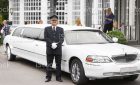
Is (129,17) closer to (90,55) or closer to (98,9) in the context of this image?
(98,9)

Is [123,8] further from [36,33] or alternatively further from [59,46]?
[59,46]

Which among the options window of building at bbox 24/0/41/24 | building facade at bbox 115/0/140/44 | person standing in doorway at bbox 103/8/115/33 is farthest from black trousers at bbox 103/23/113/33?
window of building at bbox 24/0/41/24

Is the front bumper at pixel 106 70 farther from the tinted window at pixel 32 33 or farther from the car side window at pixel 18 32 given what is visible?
the car side window at pixel 18 32

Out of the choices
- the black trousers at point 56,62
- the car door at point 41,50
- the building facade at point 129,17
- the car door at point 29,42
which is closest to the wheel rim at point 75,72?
the black trousers at point 56,62

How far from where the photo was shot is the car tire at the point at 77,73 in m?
9.69

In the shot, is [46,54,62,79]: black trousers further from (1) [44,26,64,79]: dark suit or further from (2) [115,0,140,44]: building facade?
(2) [115,0,140,44]: building facade

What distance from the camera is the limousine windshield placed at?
1088 cm

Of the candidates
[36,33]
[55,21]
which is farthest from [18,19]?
[55,21]

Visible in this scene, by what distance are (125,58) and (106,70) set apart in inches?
26.3

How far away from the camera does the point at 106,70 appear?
30.4ft

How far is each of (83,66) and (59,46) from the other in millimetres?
1070

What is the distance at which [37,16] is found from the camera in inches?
1115

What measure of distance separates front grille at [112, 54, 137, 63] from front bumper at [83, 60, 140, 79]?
0.44ft

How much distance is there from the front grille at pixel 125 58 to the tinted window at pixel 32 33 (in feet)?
11.4
